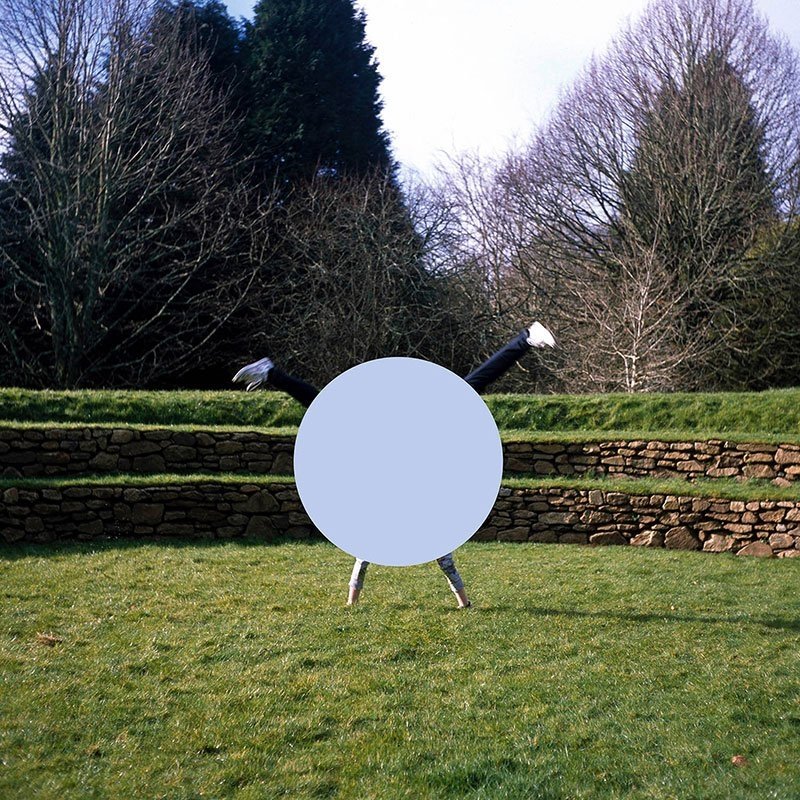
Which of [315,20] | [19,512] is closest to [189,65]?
[315,20]

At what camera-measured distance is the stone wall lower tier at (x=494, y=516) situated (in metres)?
10.3

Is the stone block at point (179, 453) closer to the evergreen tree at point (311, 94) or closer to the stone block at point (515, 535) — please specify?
the stone block at point (515, 535)

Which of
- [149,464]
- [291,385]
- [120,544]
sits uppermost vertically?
[291,385]

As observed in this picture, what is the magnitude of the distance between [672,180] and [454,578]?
58.5 feet

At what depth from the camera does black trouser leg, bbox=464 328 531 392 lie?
19.2 ft

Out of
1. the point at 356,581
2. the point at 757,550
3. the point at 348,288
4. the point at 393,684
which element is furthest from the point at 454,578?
the point at 348,288

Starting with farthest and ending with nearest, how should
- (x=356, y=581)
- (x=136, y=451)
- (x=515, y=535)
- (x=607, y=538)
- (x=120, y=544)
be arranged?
(x=136, y=451), (x=515, y=535), (x=607, y=538), (x=120, y=544), (x=356, y=581)

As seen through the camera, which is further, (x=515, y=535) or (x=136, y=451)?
(x=136, y=451)

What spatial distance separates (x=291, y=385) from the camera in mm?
5883

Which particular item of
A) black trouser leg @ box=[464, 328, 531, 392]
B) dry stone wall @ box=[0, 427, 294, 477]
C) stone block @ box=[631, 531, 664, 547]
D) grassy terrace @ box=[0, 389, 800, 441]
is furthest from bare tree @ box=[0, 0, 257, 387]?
black trouser leg @ box=[464, 328, 531, 392]

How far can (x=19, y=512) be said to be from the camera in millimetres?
Result: 10172

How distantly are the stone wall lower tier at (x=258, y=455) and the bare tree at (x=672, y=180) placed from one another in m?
7.90

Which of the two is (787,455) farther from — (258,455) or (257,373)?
(257,373)

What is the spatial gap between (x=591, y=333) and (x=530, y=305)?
95.8 inches
